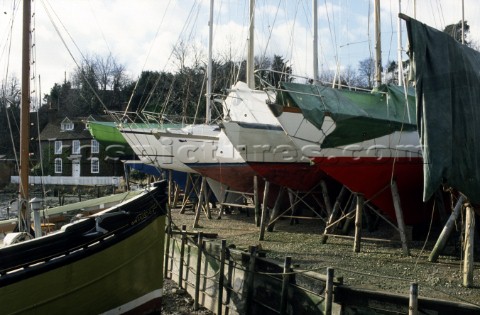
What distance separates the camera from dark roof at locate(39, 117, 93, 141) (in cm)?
5075

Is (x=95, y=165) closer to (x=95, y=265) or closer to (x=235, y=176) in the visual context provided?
(x=235, y=176)

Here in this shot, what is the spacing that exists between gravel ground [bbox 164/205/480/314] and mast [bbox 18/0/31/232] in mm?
4069

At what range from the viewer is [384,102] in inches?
502

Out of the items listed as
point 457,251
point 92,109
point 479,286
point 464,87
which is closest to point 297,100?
point 464,87

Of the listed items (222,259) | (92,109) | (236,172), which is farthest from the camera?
(92,109)

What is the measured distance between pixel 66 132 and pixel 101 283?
1831 inches

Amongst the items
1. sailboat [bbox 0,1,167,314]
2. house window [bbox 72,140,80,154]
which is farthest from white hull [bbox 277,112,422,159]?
house window [bbox 72,140,80,154]

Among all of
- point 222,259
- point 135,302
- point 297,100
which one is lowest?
point 135,302

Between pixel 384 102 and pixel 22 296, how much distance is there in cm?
938

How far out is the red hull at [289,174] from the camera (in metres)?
14.5

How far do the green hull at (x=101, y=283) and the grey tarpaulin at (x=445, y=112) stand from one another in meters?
4.90

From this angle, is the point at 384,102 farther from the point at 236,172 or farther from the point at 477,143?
the point at 236,172

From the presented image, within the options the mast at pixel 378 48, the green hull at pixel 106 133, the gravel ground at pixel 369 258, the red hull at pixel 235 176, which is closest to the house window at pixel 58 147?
the green hull at pixel 106 133

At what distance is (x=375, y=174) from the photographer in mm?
11711
